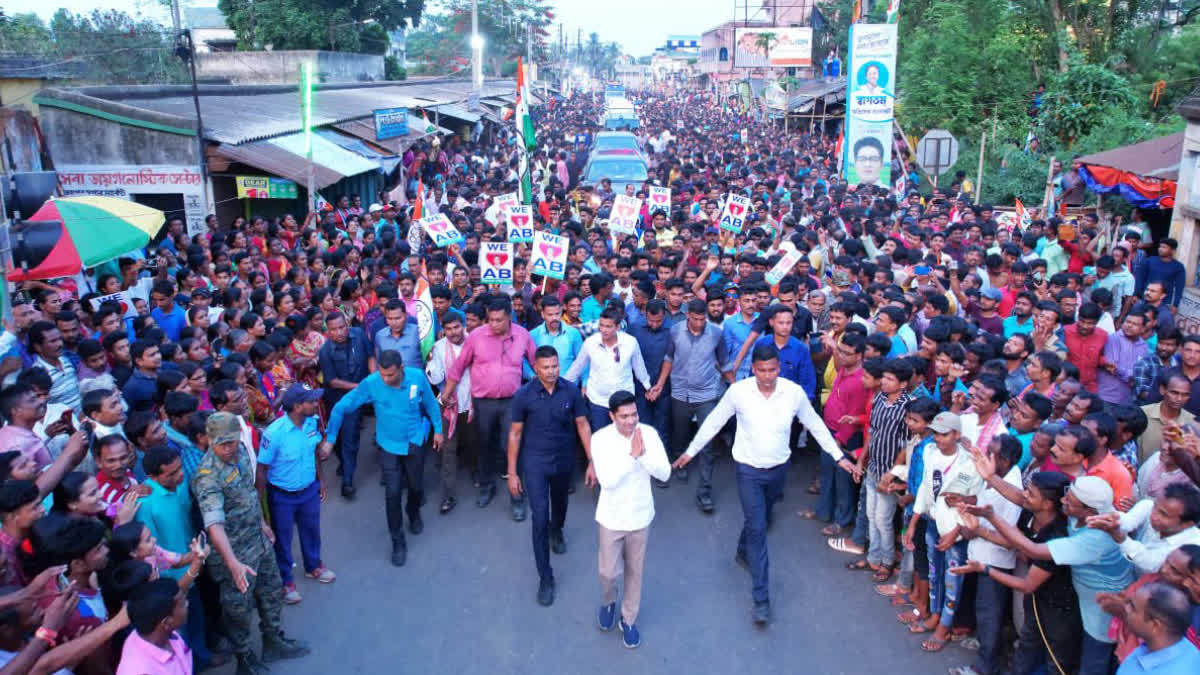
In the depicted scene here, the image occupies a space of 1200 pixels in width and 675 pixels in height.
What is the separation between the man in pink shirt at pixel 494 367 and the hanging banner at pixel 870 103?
14.2 meters

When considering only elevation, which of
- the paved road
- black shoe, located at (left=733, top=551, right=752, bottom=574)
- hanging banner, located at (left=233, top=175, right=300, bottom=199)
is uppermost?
hanging banner, located at (left=233, top=175, right=300, bottom=199)

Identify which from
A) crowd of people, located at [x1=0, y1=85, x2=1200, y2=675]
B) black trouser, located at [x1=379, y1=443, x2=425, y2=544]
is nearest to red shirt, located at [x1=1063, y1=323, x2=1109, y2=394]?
crowd of people, located at [x1=0, y1=85, x2=1200, y2=675]

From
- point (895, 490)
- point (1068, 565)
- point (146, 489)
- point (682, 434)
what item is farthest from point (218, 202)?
point (1068, 565)

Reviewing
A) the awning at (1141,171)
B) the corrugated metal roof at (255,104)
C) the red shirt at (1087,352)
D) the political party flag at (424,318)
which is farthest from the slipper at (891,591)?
the corrugated metal roof at (255,104)

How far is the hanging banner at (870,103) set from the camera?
18828mm

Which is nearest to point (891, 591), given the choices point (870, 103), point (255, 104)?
point (870, 103)

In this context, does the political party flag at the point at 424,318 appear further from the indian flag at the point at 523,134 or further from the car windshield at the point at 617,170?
the car windshield at the point at 617,170

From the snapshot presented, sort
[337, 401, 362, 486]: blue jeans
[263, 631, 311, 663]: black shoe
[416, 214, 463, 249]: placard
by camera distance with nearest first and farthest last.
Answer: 1. [263, 631, 311, 663]: black shoe
2. [337, 401, 362, 486]: blue jeans
3. [416, 214, 463, 249]: placard

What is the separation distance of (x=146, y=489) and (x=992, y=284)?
776 cm

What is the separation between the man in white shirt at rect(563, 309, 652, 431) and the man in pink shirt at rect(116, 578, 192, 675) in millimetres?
3591

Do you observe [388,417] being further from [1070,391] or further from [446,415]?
[1070,391]

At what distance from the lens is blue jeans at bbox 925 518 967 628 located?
4973 millimetres

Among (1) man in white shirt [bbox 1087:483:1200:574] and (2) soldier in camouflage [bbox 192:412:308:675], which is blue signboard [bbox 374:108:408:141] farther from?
(1) man in white shirt [bbox 1087:483:1200:574]

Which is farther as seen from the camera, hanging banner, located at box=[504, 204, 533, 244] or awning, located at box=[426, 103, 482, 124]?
awning, located at box=[426, 103, 482, 124]
